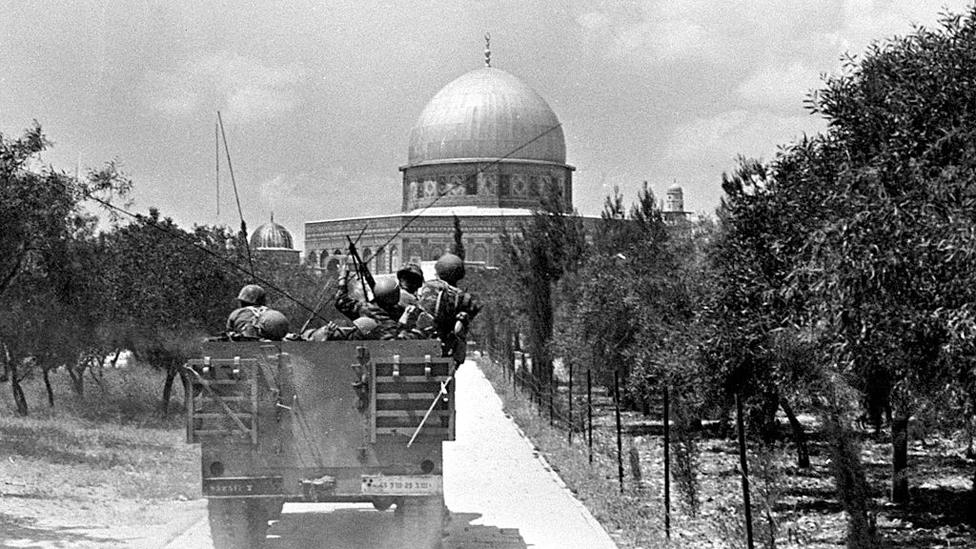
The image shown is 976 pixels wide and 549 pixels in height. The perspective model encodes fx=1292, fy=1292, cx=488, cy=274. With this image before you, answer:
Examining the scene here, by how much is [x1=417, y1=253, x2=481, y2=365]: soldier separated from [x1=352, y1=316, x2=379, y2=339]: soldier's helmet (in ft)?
2.62

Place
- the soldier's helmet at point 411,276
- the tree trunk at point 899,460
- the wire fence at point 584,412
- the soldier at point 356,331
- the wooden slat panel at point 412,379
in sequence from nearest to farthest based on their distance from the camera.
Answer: the wooden slat panel at point 412,379
the soldier at point 356,331
the soldier's helmet at point 411,276
the tree trunk at point 899,460
the wire fence at point 584,412

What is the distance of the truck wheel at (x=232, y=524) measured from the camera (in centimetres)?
1041

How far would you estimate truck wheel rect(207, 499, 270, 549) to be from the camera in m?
10.4

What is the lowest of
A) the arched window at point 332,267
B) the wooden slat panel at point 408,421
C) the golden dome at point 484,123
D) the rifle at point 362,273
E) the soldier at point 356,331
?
the wooden slat panel at point 408,421

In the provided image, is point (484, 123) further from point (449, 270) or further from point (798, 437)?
point (449, 270)

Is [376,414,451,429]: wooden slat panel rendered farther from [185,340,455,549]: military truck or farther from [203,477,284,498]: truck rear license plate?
[203,477,284,498]: truck rear license plate

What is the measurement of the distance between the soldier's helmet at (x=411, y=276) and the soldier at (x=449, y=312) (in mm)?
476

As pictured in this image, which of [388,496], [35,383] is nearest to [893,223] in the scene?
[388,496]

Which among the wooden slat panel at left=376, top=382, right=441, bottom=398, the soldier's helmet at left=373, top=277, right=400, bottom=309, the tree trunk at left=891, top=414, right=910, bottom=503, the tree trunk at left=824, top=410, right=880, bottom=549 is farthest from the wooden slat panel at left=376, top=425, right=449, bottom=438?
the tree trunk at left=891, top=414, right=910, bottom=503

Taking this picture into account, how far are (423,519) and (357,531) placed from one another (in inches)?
77.0

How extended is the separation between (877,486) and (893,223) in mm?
8743

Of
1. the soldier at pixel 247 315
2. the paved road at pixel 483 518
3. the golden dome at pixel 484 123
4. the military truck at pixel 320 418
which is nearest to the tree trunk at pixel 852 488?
the paved road at pixel 483 518

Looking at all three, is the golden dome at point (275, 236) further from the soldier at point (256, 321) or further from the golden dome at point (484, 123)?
the soldier at point (256, 321)

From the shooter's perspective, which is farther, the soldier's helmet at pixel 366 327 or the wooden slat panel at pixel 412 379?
the soldier's helmet at pixel 366 327
